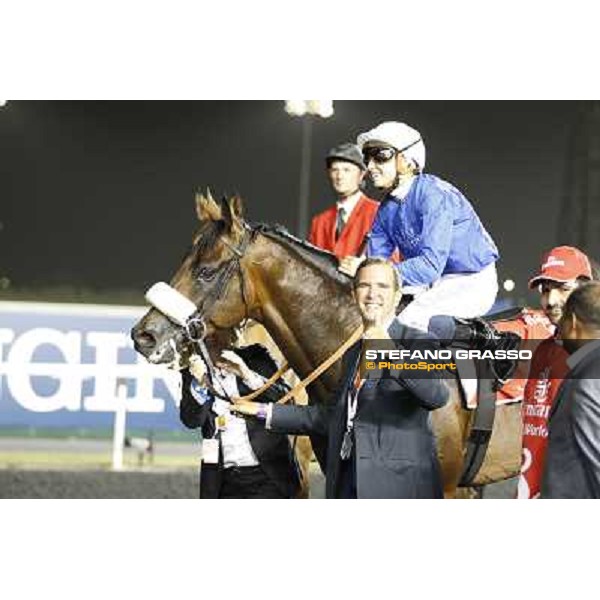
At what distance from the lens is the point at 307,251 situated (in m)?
7.64

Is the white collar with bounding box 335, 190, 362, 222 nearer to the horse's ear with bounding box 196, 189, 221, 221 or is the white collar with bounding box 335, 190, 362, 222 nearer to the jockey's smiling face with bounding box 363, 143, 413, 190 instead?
the jockey's smiling face with bounding box 363, 143, 413, 190

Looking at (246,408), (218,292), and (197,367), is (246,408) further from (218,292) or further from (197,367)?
(218,292)

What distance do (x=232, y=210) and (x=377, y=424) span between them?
1.06 m

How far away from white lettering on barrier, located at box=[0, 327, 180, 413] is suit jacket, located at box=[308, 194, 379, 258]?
78 cm

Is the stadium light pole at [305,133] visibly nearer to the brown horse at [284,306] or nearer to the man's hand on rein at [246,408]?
the brown horse at [284,306]

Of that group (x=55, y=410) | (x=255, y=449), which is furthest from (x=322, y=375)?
(x=55, y=410)

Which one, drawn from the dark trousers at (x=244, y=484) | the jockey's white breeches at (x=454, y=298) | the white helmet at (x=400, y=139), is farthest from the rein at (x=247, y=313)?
the white helmet at (x=400, y=139)

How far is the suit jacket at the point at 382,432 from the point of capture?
711 cm

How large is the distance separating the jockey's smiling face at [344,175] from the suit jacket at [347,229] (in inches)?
3.3

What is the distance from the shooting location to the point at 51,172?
758 cm

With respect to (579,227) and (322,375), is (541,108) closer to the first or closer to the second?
(579,227)

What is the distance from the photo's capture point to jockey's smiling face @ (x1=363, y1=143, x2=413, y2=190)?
7.57 metres
